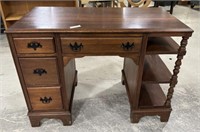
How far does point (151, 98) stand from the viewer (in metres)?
1.46

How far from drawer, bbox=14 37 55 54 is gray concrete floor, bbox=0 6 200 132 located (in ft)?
2.32

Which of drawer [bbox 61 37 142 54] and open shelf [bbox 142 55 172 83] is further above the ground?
drawer [bbox 61 37 142 54]

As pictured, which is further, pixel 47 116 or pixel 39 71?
pixel 47 116

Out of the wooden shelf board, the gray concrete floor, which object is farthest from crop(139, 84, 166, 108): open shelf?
the wooden shelf board

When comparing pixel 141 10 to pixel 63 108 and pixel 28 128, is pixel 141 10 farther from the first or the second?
pixel 28 128

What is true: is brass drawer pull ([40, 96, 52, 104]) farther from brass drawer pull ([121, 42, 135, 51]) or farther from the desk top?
brass drawer pull ([121, 42, 135, 51])

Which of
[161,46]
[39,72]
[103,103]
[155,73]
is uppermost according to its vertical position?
[161,46]

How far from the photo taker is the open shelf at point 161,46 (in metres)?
1.10

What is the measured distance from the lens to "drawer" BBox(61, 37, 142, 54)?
3.37ft

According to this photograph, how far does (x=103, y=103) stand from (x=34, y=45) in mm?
913

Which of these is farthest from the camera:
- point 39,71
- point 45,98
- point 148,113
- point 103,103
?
point 103,103

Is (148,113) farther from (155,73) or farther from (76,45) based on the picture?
(76,45)

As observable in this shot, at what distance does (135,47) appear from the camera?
3.50 feet

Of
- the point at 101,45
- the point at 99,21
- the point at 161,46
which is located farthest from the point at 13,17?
the point at 161,46
